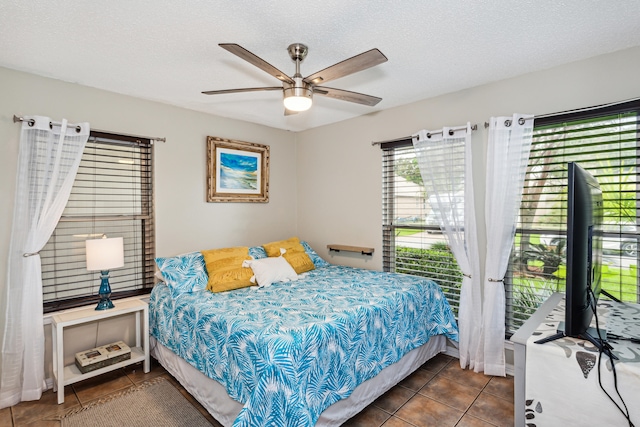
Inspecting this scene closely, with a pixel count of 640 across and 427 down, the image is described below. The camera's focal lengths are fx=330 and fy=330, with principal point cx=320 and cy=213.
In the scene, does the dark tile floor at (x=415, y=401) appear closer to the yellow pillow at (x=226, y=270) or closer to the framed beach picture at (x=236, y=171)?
the yellow pillow at (x=226, y=270)

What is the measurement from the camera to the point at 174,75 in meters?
2.64

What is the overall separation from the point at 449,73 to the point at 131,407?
11.4 ft

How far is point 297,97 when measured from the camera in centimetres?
210

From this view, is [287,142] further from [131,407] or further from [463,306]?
[131,407]

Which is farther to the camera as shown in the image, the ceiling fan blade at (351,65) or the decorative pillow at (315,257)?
the decorative pillow at (315,257)

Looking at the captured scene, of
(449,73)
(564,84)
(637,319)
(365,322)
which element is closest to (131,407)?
(365,322)

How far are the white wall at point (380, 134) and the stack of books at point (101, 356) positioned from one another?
2349 millimetres

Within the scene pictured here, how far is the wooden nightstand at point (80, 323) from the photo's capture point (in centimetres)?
243

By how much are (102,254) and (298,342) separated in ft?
6.03

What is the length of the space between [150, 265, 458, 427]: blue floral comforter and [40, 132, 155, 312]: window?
0.41 meters

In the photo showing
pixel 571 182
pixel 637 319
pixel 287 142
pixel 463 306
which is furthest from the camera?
pixel 287 142

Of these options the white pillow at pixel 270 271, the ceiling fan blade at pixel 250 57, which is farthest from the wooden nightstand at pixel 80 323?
the ceiling fan blade at pixel 250 57

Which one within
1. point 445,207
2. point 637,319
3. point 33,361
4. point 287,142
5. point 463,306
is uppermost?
point 287,142

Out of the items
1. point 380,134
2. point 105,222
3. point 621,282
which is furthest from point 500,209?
point 105,222
